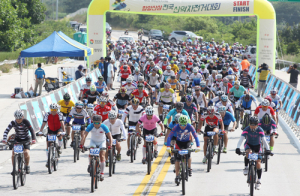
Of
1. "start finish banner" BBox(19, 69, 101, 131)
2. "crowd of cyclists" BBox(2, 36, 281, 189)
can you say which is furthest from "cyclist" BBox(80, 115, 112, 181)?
"start finish banner" BBox(19, 69, 101, 131)

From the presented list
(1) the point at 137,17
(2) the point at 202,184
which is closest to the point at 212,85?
(2) the point at 202,184

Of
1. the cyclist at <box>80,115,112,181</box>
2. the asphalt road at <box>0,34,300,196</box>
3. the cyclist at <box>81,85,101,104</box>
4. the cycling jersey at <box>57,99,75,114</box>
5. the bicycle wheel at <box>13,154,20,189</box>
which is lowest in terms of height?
the asphalt road at <box>0,34,300,196</box>

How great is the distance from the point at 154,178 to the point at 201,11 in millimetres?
21754

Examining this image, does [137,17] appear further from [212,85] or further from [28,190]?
[28,190]

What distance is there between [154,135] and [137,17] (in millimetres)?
105835

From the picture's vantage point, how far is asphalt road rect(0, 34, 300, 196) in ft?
35.6

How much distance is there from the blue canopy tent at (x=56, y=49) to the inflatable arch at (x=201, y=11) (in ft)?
21.2

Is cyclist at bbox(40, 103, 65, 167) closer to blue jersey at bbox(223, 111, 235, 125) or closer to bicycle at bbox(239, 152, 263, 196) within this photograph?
blue jersey at bbox(223, 111, 235, 125)

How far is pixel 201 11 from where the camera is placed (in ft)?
105

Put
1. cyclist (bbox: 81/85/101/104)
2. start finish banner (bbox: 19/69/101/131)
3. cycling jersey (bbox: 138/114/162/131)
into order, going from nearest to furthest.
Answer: cycling jersey (bbox: 138/114/162/131)
start finish banner (bbox: 19/69/101/131)
cyclist (bbox: 81/85/101/104)

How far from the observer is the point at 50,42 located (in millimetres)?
25781

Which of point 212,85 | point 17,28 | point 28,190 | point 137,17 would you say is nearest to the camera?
point 28,190

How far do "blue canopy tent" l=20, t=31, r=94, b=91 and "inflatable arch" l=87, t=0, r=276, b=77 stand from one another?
647 cm

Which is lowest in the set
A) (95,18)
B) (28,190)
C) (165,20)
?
(28,190)
